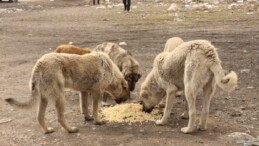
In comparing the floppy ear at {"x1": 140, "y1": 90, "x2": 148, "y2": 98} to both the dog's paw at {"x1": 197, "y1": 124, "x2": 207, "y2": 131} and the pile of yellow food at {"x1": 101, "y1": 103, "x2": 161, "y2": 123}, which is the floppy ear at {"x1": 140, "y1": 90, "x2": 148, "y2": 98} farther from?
the dog's paw at {"x1": 197, "y1": 124, "x2": 207, "y2": 131}

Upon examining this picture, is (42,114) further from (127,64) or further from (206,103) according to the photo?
(206,103)

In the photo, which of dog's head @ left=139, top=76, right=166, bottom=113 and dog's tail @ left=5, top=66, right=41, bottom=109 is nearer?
dog's tail @ left=5, top=66, right=41, bottom=109

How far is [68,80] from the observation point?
706 cm

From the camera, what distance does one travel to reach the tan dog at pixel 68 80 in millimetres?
6758

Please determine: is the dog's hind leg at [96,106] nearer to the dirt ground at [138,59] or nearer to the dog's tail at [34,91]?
the dirt ground at [138,59]

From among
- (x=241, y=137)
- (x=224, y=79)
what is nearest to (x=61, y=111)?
(x=224, y=79)

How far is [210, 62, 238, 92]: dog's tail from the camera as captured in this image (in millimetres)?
6398

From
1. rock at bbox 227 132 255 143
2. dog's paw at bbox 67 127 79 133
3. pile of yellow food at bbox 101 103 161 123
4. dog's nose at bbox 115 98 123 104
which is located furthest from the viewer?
dog's nose at bbox 115 98 123 104

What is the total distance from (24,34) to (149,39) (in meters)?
6.02

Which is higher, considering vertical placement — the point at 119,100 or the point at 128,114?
the point at 119,100

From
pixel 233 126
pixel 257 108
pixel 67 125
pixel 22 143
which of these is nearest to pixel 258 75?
pixel 257 108

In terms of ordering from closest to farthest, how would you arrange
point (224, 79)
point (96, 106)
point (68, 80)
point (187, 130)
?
point (224, 79) → point (187, 130) → point (68, 80) → point (96, 106)

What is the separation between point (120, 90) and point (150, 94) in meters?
0.53

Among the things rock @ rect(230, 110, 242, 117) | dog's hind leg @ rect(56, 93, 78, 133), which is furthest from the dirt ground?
dog's hind leg @ rect(56, 93, 78, 133)
